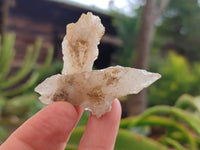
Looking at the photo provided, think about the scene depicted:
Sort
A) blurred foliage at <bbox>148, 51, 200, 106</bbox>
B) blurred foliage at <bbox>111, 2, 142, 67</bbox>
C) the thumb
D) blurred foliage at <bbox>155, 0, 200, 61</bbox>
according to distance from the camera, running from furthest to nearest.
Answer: blurred foliage at <bbox>155, 0, 200, 61</bbox>
blurred foliage at <bbox>111, 2, 142, 67</bbox>
blurred foliage at <bbox>148, 51, 200, 106</bbox>
the thumb

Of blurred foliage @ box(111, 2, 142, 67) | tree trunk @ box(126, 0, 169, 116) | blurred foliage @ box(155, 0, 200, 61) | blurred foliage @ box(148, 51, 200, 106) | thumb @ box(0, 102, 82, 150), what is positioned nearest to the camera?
thumb @ box(0, 102, 82, 150)

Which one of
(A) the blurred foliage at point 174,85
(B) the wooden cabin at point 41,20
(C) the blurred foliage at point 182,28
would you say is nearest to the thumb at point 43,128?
(A) the blurred foliage at point 174,85

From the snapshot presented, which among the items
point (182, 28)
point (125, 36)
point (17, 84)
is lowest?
point (17, 84)

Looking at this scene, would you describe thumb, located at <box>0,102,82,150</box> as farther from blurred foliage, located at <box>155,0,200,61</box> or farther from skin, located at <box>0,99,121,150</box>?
blurred foliage, located at <box>155,0,200,61</box>

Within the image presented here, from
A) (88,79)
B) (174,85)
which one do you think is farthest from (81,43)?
(174,85)

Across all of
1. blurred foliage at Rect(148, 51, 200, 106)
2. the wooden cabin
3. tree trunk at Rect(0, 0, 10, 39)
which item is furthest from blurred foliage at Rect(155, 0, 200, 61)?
tree trunk at Rect(0, 0, 10, 39)

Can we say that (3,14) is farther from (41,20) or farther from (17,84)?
(17,84)
